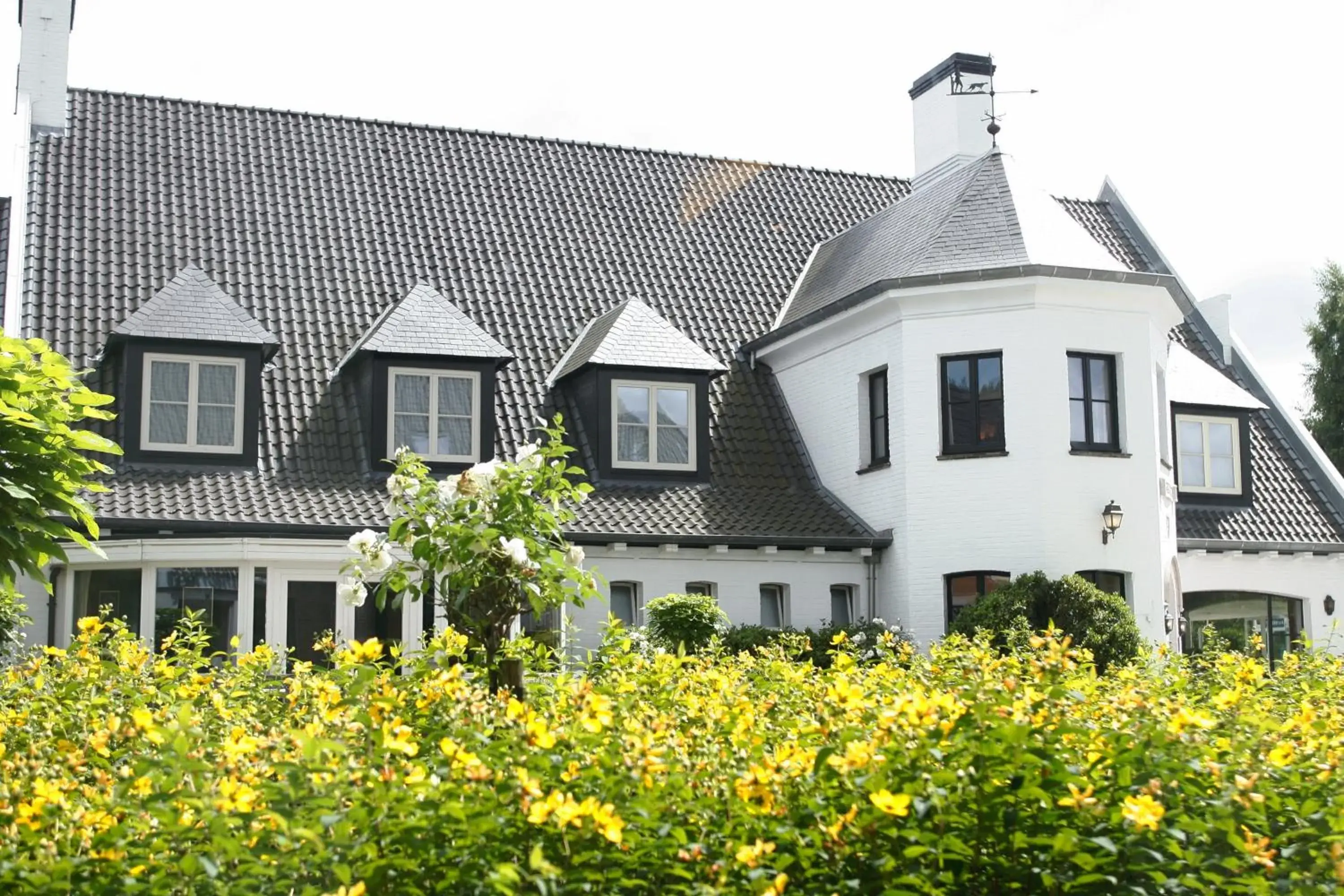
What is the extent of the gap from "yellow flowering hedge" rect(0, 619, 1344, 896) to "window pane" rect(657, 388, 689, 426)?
15.7 m

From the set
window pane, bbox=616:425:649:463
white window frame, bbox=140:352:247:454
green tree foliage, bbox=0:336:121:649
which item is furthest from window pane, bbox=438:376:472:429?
green tree foliage, bbox=0:336:121:649

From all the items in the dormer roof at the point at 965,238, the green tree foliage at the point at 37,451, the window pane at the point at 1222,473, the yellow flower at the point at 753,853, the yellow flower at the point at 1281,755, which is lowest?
the yellow flower at the point at 753,853

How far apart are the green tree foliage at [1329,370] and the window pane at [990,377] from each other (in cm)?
2758

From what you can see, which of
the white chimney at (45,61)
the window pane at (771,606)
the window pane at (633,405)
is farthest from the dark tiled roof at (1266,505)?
the white chimney at (45,61)

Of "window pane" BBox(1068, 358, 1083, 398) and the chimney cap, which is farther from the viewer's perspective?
the chimney cap

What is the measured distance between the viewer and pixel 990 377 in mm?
21578

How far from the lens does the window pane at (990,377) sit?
21500 millimetres

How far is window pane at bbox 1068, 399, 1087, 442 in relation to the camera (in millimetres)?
21594

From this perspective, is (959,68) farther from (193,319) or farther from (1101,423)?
(193,319)

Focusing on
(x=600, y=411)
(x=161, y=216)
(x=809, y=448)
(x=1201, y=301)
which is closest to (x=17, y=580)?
(x=161, y=216)

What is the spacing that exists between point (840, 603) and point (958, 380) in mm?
3827

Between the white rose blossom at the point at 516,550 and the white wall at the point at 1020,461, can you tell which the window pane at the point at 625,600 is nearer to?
the white wall at the point at 1020,461

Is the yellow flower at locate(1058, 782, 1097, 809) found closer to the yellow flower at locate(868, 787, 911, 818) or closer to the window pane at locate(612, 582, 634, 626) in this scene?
the yellow flower at locate(868, 787, 911, 818)

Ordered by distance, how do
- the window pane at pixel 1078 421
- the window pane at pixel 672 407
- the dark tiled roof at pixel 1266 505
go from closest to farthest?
1. the window pane at pixel 1078 421
2. the window pane at pixel 672 407
3. the dark tiled roof at pixel 1266 505
